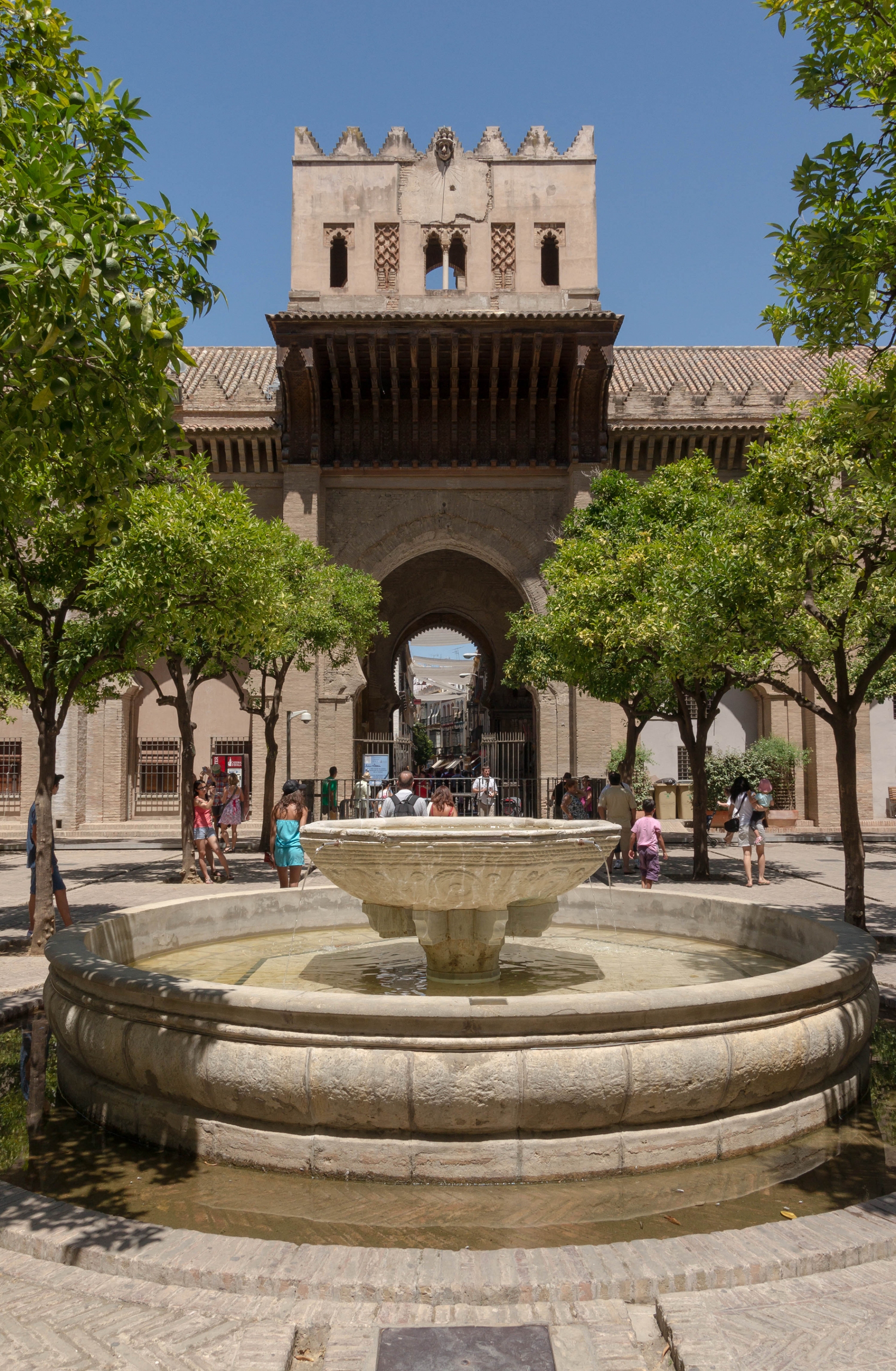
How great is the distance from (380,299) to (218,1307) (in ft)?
83.1

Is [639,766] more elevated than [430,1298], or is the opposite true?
[639,766]

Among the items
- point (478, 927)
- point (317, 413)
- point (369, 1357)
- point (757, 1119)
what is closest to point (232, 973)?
point (478, 927)

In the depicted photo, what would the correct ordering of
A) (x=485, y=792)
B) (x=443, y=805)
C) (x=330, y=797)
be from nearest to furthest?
(x=443, y=805) < (x=485, y=792) < (x=330, y=797)

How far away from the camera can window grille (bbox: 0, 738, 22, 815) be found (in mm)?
26047

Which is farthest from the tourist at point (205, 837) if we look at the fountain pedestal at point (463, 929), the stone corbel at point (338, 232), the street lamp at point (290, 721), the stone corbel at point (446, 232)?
the stone corbel at point (446, 232)

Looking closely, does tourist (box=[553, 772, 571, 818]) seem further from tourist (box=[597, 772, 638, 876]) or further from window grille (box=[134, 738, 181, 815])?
window grille (box=[134, 738, 181, 815])

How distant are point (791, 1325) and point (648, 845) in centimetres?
875

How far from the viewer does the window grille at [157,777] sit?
26.7 meters

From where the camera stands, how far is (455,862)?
496cm

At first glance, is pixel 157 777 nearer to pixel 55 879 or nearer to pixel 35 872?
pixel 55 879

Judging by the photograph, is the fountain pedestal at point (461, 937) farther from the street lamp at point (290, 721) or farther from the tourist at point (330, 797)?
the street lamp at point (290, 721)

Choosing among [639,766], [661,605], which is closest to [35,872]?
[661,605]

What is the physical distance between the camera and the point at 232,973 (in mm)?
6391

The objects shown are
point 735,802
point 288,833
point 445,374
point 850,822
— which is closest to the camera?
point 850,822
